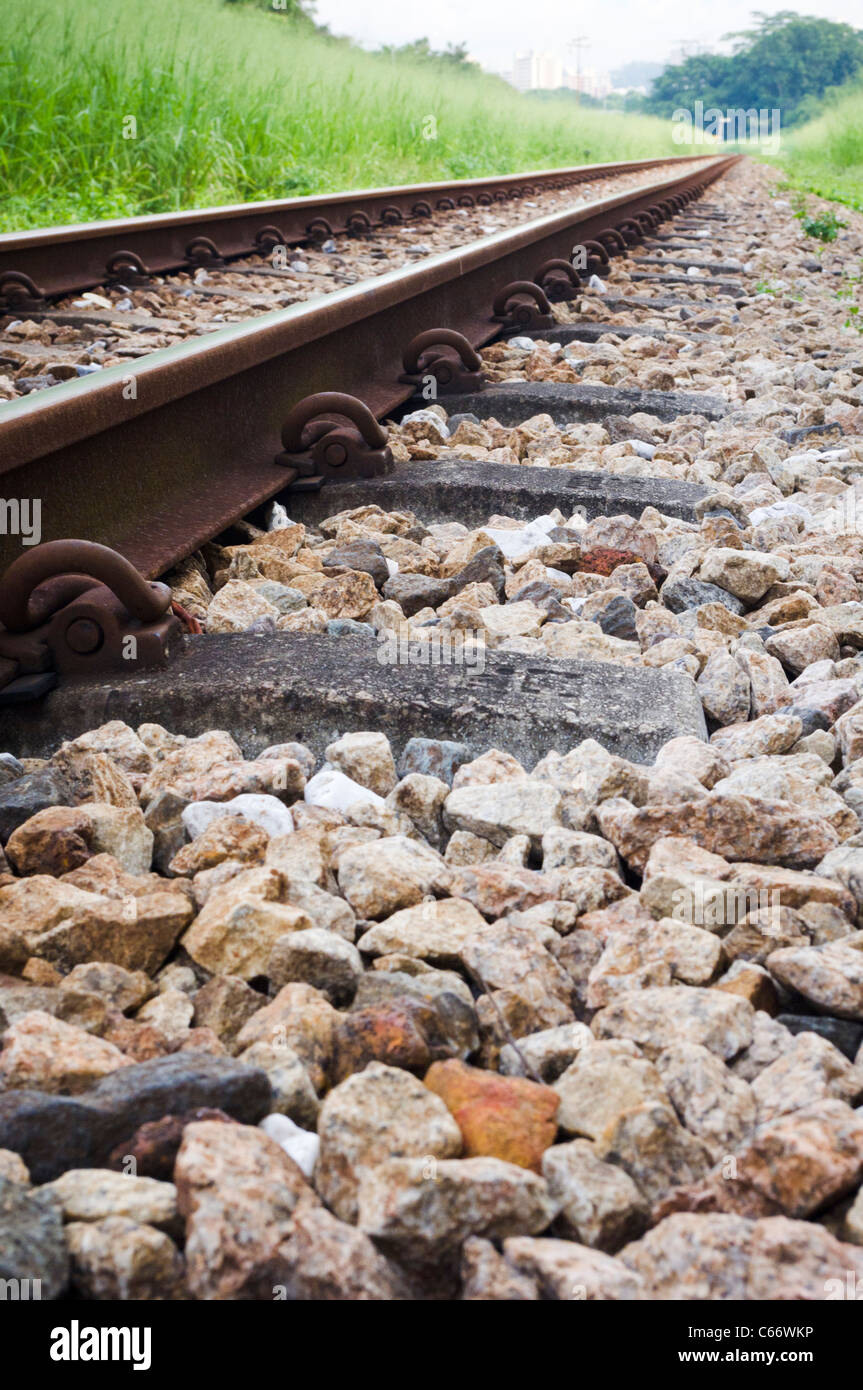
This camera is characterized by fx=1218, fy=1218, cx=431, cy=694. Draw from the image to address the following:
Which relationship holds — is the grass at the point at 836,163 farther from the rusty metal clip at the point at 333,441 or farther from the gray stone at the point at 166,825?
the gray stone at the point at 166,825

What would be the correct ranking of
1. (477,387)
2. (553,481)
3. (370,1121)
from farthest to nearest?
1. (477,387)
2. (553,481)
3. (370,1121)

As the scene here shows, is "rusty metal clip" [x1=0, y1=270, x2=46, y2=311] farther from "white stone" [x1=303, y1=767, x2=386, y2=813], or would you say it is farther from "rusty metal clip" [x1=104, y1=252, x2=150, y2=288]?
"white stone" [x1=303, y1=767, x2=386, y2=813]

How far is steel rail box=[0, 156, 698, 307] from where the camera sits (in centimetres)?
469

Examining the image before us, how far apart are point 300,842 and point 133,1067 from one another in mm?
423

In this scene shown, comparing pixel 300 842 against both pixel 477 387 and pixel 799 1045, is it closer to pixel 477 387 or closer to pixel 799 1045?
pixel 799 1045

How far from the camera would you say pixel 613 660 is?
205 centimetres

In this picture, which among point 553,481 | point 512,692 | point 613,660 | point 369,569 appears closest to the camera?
point 512,692

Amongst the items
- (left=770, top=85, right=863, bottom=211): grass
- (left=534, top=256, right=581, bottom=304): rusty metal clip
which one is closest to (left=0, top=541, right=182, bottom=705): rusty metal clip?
(left=534, top=256, right=581, bottom=304): rusty metal clip

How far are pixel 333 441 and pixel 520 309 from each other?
233cm

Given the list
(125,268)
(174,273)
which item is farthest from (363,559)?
(174,273)

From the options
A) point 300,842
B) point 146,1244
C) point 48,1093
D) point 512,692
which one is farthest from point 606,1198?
point 512,692

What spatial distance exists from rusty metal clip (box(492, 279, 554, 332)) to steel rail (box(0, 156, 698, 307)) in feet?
5.08

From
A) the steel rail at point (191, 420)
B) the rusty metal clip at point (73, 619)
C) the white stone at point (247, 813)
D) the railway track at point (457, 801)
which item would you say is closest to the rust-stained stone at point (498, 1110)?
the railway track at point (457, 801)

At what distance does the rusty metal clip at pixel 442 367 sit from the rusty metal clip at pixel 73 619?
77.8 inches
